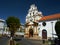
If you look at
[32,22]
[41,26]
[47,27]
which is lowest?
[47,27]

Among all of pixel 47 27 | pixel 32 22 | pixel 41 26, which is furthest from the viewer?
pixel 32 22

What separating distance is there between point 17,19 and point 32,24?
1645cm

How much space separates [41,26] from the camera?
61.8 m

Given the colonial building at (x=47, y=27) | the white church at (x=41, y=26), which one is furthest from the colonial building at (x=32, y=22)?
the colonial building at (x=47, y=27)

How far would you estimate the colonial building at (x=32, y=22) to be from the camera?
64.4 meters

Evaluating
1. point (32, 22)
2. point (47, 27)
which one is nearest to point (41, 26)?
point (47, 27)

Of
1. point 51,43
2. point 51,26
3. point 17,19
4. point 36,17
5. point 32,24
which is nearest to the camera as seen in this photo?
point 51,43

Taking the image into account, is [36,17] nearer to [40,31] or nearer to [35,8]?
[35,8]

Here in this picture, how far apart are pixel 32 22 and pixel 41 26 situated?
853 cm

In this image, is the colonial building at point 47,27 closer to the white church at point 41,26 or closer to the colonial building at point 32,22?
the white church at point 41,26

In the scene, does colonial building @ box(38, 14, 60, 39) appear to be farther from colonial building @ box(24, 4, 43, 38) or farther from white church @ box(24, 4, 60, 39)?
colonial building @ box(24, 4, 43, 38)

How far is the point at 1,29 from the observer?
4146 inches

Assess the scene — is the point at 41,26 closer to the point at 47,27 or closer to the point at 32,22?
the point at 47,27

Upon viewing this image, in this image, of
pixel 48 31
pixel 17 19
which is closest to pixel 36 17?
pixel 48 31
